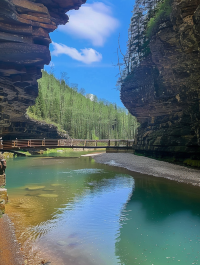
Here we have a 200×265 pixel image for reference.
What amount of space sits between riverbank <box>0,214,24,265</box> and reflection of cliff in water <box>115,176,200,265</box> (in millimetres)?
2791

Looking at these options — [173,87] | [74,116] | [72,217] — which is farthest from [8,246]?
[74,116]

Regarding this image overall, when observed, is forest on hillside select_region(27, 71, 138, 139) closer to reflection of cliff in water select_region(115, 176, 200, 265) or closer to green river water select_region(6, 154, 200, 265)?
green river water select_region(6, 154, 200, 265)

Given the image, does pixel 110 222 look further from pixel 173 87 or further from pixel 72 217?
pixel 173 87

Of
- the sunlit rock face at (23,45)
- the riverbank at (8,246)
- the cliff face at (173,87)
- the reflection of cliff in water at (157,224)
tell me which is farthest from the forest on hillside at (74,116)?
the riverbank at (8,246)

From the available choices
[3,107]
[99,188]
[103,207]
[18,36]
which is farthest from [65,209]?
[3,107]

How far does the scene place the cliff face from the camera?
17250mm

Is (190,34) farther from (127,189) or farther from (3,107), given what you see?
(3,107)

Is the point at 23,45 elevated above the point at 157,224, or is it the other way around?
the point at 23,45

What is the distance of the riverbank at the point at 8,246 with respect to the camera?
532 centimetres

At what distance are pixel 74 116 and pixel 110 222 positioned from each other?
196 ft

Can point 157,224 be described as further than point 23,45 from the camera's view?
No

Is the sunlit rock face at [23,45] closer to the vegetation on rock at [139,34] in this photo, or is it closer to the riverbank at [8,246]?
the vegetation on rock at [139,34]

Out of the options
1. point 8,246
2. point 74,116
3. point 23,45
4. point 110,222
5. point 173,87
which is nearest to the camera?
point 8,246

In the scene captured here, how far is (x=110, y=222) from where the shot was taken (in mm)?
8594
